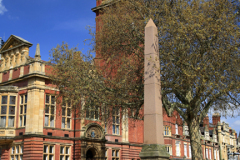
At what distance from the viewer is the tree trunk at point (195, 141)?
56.3 ft

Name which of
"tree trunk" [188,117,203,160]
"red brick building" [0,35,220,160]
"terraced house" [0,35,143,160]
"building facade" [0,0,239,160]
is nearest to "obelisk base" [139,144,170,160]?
"tree trunk" [188,117,203,160]

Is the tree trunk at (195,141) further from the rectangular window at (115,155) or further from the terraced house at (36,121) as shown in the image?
the rectangular window at (115,155)

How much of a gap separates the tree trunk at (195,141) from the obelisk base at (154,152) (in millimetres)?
6370

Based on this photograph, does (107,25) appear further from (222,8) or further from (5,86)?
(5,86)

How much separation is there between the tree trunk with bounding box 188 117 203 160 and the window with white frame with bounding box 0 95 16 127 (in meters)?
14.9

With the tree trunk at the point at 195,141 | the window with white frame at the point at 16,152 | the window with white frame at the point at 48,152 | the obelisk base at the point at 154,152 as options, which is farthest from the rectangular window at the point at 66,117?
the obelisk base at the point at 154,152

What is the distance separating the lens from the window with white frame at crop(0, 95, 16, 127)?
989 inches

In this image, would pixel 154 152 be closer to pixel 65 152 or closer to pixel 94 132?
pixel 65 152

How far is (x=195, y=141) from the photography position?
57.5 feet

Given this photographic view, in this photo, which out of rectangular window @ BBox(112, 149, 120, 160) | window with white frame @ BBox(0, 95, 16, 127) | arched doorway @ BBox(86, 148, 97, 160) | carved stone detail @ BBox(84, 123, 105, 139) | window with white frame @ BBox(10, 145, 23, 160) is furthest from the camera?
rectangular window @ BBox(112, 149, 120, 160)

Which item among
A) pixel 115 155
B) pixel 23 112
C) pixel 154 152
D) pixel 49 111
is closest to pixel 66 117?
pixel 49 111

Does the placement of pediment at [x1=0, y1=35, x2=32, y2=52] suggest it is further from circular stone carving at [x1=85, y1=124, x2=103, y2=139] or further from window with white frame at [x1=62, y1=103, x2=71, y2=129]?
circular stone carving at [x1=85, y1=124, x2=103, y2=139]

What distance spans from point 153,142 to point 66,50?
11.9 meters

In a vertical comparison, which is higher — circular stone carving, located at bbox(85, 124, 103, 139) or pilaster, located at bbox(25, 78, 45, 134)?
pilaster, located at bbox(25, 78, 45, 134)
